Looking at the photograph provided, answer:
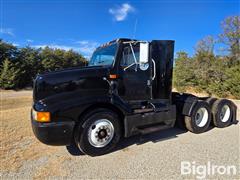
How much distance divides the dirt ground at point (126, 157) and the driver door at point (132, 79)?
115 centimetres

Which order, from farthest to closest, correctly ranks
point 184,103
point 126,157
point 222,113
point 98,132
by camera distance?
point 222,113
point 184,103
point 98,132
point 126,157

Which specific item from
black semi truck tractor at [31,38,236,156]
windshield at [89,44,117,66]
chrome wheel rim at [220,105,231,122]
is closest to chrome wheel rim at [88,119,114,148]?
black semi truck tractor at [31,38,236,156]

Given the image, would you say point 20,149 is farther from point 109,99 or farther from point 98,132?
point 109,99

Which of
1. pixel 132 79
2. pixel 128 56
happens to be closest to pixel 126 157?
pixel 132 79

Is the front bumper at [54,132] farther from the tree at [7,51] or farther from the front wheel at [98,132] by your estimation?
the tree at [7,51]

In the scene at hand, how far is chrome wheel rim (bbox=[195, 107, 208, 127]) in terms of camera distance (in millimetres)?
5042

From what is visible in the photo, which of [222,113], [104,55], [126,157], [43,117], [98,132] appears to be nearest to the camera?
[43,117]

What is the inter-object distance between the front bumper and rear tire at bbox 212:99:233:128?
13.9 ft

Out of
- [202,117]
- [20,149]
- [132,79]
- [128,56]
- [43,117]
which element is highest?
[128,56]

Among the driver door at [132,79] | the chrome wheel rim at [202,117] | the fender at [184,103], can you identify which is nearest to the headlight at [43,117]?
the driver door at [132,79]

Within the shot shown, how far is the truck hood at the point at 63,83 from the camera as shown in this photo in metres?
3.48

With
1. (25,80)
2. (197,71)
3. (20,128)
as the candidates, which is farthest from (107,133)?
(25,80)

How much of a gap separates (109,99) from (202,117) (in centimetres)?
309

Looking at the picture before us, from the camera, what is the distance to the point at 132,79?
4043 mm
